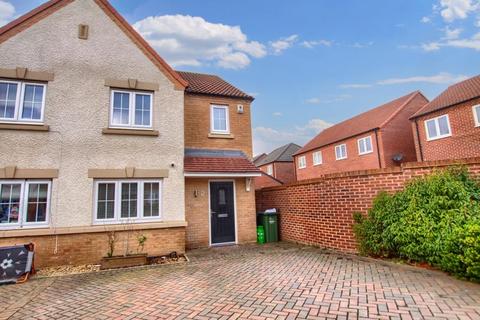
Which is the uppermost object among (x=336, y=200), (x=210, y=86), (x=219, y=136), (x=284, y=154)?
(x=284, y=154)

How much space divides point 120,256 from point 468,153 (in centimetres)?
2203

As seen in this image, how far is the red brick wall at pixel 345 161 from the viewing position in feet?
78.2

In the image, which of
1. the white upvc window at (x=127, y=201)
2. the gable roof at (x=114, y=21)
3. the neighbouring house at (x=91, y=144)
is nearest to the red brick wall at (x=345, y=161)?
the neighbouring house at (x=91, y=144)

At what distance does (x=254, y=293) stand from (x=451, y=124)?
21.2 metres

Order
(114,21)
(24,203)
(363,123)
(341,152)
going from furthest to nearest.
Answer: (341,152)
(363,123)
(114,21)
(24,203)

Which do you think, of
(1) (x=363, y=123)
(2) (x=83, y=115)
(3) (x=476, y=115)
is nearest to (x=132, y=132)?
(2) (x=83, y=115)

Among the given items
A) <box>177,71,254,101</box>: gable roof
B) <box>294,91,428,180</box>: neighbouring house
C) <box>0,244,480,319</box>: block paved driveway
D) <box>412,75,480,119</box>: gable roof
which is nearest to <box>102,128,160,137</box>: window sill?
<box>177,71,254,101</box>: gable roof

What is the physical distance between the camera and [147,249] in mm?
8086

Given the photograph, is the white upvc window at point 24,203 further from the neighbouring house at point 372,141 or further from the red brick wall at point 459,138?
the neighbouring house at point 372,141

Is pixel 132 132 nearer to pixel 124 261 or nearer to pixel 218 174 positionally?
pixel 218 174

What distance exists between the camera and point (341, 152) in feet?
92.0

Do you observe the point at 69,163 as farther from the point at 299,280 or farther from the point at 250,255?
the point at 299,280

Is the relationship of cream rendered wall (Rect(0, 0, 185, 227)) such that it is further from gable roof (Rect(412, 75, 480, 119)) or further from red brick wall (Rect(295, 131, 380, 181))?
red brick wall (Rect(295, 131, 380, 181))

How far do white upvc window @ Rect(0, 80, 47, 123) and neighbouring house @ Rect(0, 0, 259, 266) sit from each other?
27mm
